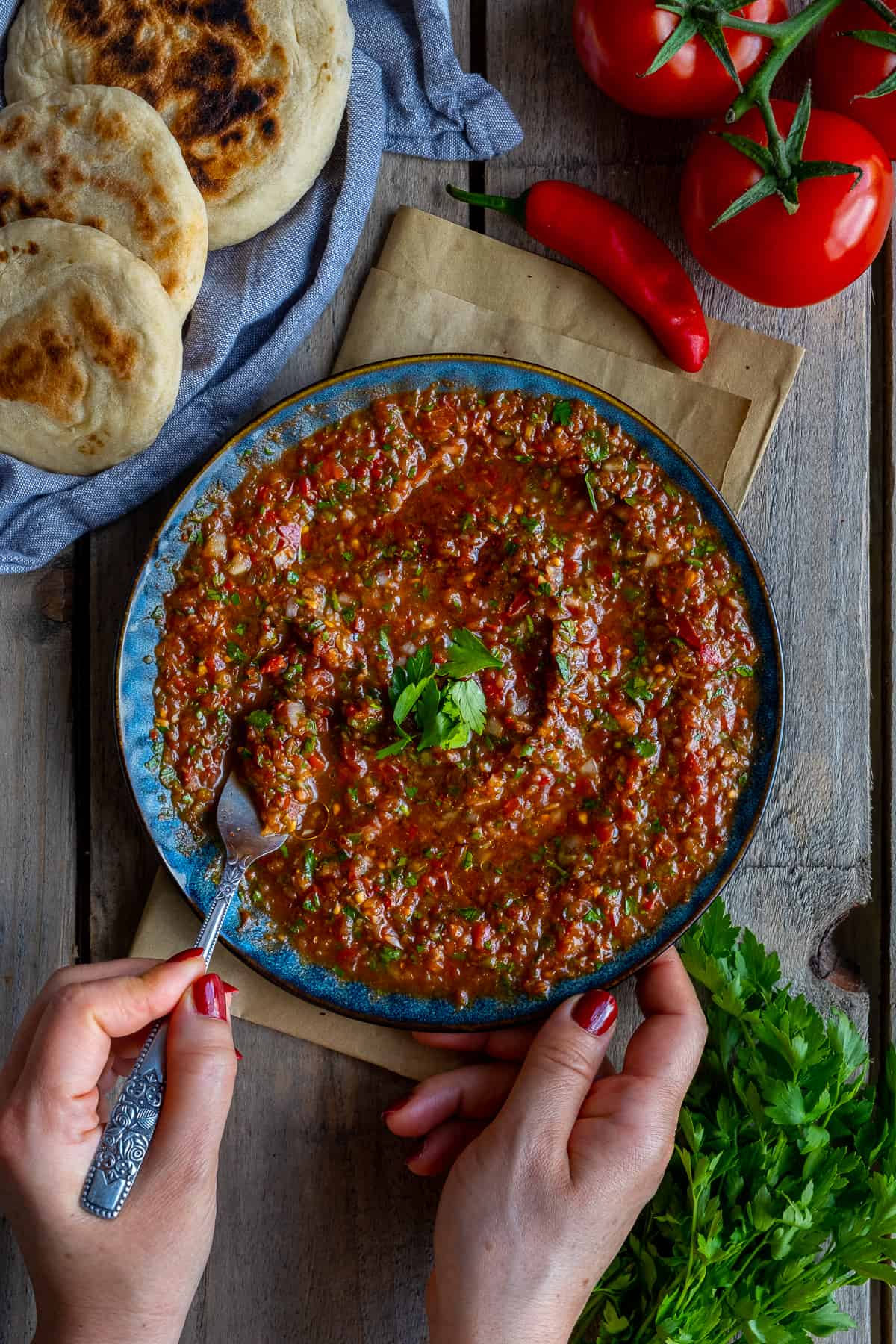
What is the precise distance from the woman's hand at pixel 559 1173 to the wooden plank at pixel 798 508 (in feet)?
1.75

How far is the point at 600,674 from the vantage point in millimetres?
2797

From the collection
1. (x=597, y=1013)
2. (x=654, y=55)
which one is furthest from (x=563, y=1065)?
(x=654, y=55)

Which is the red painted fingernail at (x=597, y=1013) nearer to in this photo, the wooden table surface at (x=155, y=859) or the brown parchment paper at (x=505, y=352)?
the brown parchment paper at (x=505, y=352)

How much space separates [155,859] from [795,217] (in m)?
2.27

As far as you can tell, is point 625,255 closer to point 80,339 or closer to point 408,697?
point 408,697

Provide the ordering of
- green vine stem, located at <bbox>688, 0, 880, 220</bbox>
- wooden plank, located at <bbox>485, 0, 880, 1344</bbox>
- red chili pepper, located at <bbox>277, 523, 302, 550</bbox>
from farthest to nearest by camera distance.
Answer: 1. wooden plank, located at <bbox>485, 0, 880, 1344</bbox>
2. red chili pepper, located at <bbox>277, 523, 302, 550</bbox>
3. green vine stem, located at <bbox>688, 0, 880, 220</bbox>

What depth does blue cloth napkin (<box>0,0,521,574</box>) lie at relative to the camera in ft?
9.24

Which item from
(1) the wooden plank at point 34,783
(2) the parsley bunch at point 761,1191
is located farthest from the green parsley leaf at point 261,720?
(2) the parsley bunch at point 761,1191

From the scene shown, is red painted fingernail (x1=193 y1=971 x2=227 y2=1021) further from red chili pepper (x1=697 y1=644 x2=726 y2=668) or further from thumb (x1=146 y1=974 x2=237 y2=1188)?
red chili pepper (x1=697 y1=644 x2=726 y2=668)

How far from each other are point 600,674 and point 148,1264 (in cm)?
165

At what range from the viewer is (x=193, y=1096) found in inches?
90.5

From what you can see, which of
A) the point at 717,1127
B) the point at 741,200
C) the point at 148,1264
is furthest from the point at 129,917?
the point at 741,200

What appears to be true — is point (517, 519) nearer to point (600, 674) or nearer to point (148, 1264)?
point (600, 674)

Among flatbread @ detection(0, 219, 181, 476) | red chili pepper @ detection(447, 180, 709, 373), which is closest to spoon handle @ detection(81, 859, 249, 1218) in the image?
flatbread @ detection(0, 219, 181, 476)
